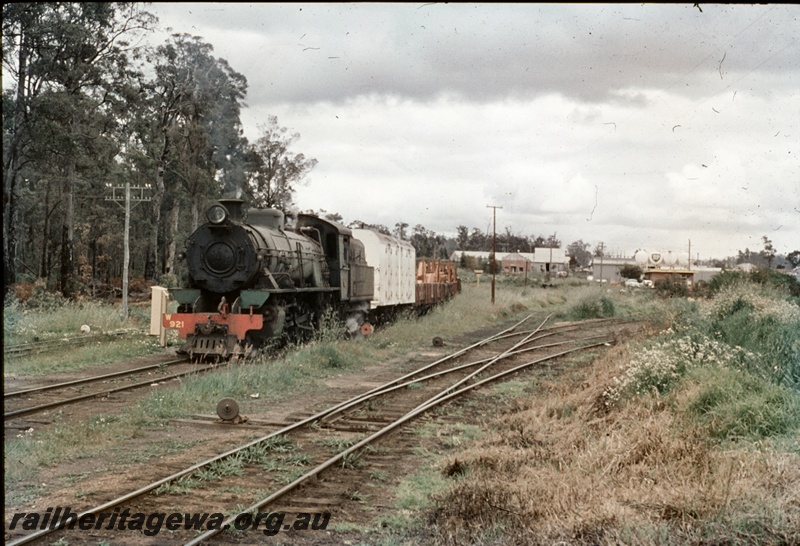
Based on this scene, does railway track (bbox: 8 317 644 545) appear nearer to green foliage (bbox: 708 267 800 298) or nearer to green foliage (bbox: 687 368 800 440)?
green foliage (bbox: 687 368 800 440)

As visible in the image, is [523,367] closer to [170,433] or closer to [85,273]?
[170,433]

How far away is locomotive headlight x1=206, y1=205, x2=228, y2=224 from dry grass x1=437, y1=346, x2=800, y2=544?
28.7 ft

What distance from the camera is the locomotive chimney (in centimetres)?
1550

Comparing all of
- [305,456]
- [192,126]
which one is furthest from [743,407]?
[192,126]

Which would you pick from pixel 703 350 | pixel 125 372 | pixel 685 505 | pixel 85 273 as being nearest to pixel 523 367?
pixel 703 350

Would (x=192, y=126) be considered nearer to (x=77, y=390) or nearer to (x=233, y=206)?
(x=233, y=206)

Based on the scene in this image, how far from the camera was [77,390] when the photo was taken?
11852 millimetres

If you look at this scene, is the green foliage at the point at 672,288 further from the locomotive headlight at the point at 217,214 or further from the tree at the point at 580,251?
the tree at the point at 580,251

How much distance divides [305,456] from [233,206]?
8.89 meters

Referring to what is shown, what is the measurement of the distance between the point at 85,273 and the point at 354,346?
30.4 m

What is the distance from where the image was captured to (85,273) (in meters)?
42.5

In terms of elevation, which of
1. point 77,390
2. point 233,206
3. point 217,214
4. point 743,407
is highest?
point 233,206

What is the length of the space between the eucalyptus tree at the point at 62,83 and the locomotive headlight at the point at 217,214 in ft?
47.0

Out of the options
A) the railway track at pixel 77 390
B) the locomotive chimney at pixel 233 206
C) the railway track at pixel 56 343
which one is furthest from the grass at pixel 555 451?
the railway track at pixel 56 343
